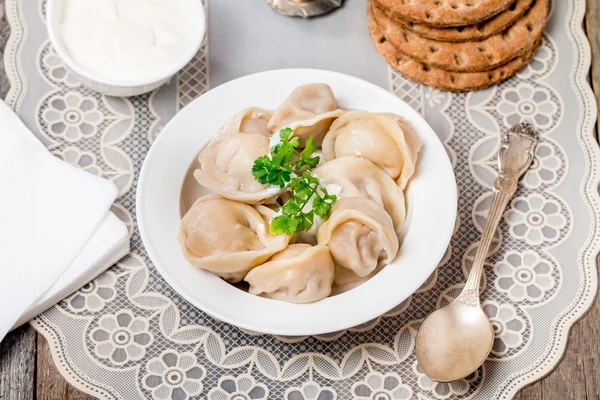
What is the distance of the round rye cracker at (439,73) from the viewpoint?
8.02 ft

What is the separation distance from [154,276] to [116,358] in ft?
0.83

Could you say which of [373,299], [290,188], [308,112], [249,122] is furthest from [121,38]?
[373,299]

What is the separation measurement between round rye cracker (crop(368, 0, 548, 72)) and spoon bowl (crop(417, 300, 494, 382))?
792mm

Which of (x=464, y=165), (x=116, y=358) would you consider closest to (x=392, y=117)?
(x=464, y=165)

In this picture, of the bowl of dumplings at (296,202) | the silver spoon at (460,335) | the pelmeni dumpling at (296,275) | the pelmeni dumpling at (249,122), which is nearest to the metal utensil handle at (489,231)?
the silver spoon at (460,335)

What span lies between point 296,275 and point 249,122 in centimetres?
48

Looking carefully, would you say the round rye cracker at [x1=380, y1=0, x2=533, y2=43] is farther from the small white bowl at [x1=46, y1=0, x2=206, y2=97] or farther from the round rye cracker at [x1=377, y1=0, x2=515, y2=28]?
the small white bowl at [x1=46, y1=0, x2=206, y2=97]

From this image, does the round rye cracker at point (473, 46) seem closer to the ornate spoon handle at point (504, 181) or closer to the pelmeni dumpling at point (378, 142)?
the ornate spoon handle at point (504, 181)

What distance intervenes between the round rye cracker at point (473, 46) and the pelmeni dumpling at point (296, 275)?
2.72 feet

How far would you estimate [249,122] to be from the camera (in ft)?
6.90

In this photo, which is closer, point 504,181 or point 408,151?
point 408,151

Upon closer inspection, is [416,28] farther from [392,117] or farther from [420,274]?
[420,274]

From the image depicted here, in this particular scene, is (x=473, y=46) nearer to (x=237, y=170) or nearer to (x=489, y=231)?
(x=489, y=231)

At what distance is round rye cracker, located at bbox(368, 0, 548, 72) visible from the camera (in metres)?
2.38
